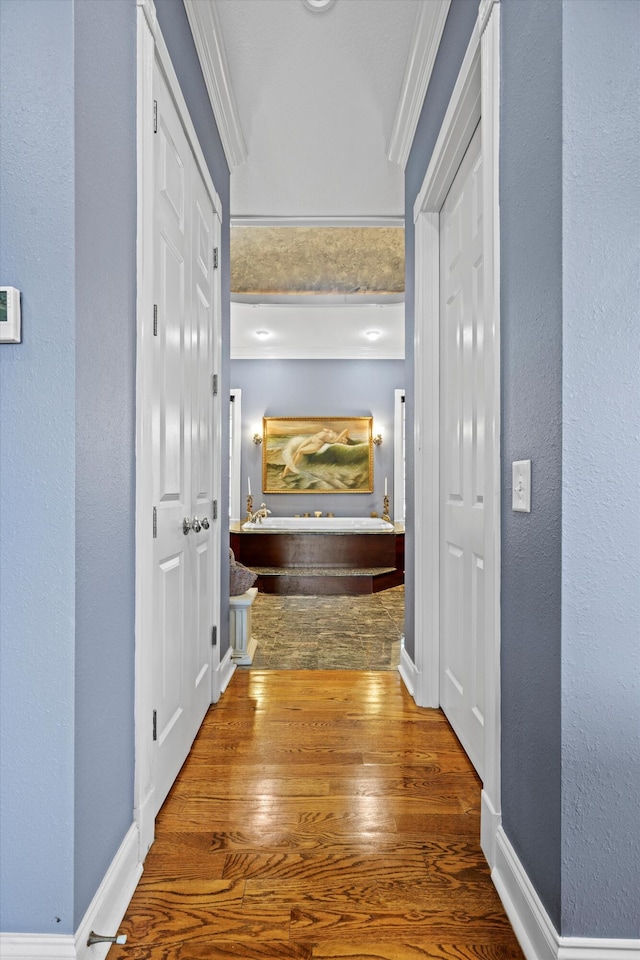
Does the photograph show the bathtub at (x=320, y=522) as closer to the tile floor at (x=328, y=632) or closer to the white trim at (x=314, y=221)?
the tile floor at (x=328, y=632)

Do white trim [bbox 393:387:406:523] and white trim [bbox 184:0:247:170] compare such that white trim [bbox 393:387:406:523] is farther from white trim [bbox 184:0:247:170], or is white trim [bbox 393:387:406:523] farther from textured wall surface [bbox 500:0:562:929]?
textured wall surface [bbox 500:0:562:929]

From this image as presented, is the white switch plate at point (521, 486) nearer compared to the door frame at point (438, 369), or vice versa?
the white switch plate at point (521, 486)

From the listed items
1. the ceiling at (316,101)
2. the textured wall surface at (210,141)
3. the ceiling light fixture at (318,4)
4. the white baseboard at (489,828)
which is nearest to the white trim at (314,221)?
the ceiling at (316,101)

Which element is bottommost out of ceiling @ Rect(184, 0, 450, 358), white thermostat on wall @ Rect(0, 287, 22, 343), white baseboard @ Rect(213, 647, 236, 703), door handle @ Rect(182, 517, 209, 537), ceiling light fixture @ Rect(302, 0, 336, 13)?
white baseboard @ Rect(213, 647, 236, 703)

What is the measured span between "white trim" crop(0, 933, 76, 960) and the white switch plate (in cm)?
126

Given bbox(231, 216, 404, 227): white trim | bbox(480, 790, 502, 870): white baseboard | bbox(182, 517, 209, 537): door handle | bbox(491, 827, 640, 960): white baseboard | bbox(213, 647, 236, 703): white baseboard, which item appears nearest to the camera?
bbox(491, 827, 640, 960): white baseboard

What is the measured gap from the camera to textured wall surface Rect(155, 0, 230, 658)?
1977 mm

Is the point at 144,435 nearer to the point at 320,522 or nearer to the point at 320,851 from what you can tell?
the point at 320,851

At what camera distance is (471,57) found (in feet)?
5.65

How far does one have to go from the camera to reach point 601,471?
3.62ft

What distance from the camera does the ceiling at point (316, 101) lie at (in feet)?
7.63

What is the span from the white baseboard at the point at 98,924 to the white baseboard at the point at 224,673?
1.22m

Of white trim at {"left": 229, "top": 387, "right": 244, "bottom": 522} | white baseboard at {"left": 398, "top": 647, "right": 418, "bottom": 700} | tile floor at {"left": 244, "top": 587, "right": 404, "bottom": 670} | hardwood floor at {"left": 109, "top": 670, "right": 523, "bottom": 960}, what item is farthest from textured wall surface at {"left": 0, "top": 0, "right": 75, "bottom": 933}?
white trim at {"left": 229, "top": 387, "right": 244, "bottom": 522}

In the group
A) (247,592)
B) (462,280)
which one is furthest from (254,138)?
(247,592)
